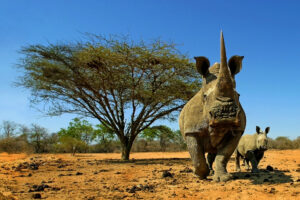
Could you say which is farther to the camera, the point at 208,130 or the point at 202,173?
the point at 202,173

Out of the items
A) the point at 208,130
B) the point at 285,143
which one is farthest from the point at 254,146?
the point at 285,143

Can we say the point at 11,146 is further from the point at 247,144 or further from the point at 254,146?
the point at 254,146

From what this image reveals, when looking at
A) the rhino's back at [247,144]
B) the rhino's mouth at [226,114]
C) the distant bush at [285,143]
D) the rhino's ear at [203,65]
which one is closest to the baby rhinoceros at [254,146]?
the rhino's back at [247,144]

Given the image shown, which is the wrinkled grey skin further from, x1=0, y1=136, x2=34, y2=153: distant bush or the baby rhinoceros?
x1=0, y1=136, x2=34, y2=153: distant bush

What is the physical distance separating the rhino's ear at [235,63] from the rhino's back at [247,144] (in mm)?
3301

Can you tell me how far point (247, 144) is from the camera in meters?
8.26

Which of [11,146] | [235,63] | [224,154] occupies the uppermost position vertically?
[235,63]

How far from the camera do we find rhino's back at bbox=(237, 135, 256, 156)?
809 cm

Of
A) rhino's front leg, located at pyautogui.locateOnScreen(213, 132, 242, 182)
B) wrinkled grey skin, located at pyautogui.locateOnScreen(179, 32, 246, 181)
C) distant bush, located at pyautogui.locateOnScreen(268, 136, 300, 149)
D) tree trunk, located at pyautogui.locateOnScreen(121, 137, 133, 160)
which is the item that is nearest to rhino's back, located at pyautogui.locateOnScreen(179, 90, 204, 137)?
wrinkled grey skin, located at pyautogui.locateOnScreen(179, 32, 246, 181)

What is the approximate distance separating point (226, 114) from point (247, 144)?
4.13 m

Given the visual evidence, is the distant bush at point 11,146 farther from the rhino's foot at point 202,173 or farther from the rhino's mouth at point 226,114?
the rhino's mouth at point 226,114

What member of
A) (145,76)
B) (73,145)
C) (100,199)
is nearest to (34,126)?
(73,145)

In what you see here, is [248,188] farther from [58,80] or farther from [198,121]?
[58,80]

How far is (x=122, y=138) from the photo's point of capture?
15930 millimetres
